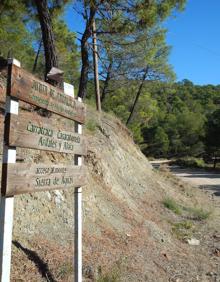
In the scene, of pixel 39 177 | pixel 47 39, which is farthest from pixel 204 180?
pixel 39 177

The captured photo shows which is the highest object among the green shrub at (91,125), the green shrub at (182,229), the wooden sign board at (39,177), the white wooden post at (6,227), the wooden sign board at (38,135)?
the green shrub at (91,125)

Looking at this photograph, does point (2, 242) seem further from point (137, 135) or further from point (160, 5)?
point (137, 135)

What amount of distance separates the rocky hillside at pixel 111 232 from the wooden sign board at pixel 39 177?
25.1 inches

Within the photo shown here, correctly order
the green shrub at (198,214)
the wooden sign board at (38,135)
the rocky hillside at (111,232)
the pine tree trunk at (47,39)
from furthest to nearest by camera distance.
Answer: the green shrub at (198,214), the pine tree trunk at (47,39), the rocky hillside at (111,232), the wooden sign board at (38,135)

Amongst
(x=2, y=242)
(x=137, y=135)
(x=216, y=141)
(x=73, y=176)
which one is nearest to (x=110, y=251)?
(x=73, y=176)

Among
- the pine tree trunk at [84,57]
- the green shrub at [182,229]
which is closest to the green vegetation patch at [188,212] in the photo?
the green shrub at [182,229]

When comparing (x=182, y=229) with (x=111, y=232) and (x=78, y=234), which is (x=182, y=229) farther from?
(x=78, y=234)

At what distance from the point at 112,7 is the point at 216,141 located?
124 ft

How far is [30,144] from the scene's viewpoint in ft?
13.2

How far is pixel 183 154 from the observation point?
74312mm

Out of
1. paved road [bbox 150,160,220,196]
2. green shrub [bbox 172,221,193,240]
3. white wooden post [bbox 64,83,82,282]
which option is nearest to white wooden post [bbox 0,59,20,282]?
white wooden post [bbox 64,83,82,282]

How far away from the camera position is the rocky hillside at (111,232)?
546 centimetres

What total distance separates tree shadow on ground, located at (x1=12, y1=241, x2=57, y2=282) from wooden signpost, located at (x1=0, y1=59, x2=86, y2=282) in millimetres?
369

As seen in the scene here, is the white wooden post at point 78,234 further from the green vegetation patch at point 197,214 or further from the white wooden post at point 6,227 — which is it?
the green vegetation patch at point 197,214
